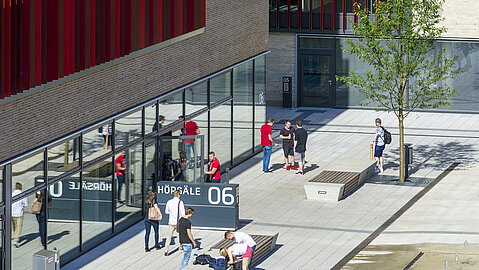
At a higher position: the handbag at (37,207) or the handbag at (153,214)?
the handbag at (37,207)

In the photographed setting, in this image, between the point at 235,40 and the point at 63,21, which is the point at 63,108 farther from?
the point at 235,40

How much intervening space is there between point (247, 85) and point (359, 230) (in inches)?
397

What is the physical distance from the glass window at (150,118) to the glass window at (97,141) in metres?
2.09

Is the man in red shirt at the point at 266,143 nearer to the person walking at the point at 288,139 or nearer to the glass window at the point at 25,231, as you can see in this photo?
the person walking at the point at 288,139

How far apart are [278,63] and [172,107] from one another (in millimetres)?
16999

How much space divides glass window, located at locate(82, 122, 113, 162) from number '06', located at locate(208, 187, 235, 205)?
284cm

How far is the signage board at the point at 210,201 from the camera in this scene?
2559 centimetres

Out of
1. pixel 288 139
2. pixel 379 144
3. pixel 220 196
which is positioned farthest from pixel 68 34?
pixel 379 144

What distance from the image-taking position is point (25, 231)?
71.4 feet

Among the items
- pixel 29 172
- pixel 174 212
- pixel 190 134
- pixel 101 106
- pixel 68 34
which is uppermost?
pixel 68 34

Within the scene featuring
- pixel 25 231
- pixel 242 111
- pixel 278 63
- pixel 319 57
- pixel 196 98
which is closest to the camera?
pixel 25 231

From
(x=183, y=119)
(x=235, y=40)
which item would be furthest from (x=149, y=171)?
(x=235, y=40)

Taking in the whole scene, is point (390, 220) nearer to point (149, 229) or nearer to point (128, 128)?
point (149, 229)

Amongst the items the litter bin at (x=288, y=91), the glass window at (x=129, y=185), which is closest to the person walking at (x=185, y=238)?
the glass window at (x=129, y=185)
